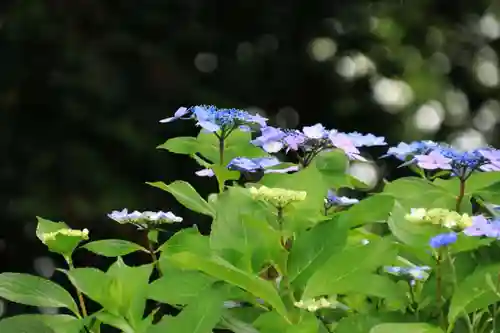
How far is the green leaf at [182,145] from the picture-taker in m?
0.81

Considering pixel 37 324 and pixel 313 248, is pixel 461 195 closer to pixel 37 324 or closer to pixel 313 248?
pixel 313 248

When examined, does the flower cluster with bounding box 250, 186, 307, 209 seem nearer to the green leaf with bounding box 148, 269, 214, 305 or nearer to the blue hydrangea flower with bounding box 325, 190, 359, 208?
the green leaf with bounding box 148, 269, 214, 305

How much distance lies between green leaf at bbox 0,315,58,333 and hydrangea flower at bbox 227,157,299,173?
0.69 feet

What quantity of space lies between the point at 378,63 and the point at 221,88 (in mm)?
847

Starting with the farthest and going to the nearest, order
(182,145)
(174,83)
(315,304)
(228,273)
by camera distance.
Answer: (174,83) → (182,145) → (315,304) → (228,273)

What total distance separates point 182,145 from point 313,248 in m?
0.21

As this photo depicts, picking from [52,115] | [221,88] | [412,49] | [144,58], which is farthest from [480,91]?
[52,115]

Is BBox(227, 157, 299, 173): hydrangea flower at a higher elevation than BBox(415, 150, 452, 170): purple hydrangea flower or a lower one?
lower

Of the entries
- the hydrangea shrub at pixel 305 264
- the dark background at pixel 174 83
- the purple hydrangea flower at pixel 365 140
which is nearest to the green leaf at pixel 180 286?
the hydrangea shrub at pixel 305 264

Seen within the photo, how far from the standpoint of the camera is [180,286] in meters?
0.65

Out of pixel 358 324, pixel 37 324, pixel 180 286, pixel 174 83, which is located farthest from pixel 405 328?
Result: pixel 174 83

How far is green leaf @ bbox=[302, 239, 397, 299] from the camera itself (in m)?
0.62

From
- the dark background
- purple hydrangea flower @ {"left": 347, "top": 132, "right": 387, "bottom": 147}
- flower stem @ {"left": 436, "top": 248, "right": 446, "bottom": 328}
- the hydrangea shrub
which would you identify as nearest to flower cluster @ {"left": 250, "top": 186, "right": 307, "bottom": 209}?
the hydrangea shrub

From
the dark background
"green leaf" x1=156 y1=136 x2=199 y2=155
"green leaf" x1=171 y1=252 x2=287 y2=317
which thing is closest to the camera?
"green leaf" x1=171 y1=252 x2=287 y2=317
